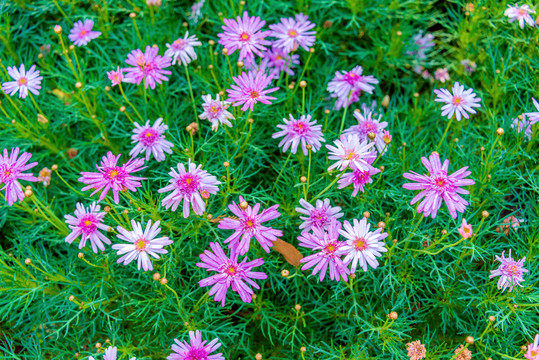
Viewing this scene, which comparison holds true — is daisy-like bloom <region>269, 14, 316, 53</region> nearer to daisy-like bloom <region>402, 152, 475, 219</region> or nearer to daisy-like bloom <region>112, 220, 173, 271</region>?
daisy-like bloom <region>402, 152, 475, 219</region>

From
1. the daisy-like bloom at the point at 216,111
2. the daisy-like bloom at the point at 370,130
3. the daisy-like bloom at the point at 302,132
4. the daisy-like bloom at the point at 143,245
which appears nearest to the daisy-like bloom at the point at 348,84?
the daisy-like bloom at the point at 370,130

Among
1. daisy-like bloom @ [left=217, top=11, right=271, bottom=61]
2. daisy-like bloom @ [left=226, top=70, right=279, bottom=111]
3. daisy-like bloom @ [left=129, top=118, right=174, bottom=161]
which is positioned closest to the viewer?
daisy-like bloom @ [left=226, top=70, right=279, bottom=111]

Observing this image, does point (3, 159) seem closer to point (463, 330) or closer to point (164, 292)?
point (164, 292)

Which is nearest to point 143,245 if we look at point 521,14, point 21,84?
point 21,84

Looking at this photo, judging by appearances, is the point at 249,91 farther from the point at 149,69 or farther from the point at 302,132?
the point at 149,69

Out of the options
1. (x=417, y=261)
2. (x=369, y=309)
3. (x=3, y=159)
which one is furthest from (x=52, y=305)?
(x=417, y=261)

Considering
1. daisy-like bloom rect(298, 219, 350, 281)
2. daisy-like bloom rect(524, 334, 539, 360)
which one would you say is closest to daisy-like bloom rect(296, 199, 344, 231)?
daisy-like bloom rect(298, 219, 350, 281)

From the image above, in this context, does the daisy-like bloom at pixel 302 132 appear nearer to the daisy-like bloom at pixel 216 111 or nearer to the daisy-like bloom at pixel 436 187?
the daisy-like bloom at pixel 216 111
